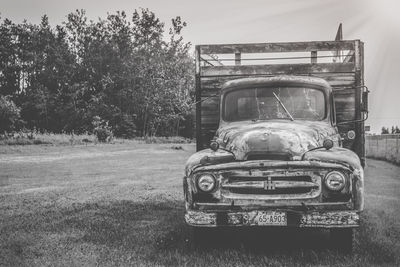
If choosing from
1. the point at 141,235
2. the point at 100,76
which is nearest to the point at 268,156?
the point at 141,235

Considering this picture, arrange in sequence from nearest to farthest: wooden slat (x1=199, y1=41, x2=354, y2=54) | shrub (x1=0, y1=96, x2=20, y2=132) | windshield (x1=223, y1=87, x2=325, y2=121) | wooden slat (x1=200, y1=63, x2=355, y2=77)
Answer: windshield (x1=223, y1=87, x2=325, y2=121), wooden slat (x1=200, y1=63, x2=355, y2=77), wooden slat (x1=199, y1=41, x2=354, y2=54), shrub (x1=0, y1=96, x2=20, y2=132)

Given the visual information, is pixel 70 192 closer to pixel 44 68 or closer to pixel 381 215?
pixel 381 215

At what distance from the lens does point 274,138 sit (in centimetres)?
486

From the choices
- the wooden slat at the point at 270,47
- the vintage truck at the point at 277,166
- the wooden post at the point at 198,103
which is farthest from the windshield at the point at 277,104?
the wooden slat at the point at 270,47

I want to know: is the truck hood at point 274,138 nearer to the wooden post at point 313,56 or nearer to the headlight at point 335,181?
the headlight at point 335,181

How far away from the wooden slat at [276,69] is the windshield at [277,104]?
2.97 ft

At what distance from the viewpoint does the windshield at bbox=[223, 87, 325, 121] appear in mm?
5828

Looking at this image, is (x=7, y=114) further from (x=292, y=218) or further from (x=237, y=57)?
(x=292, y=218)

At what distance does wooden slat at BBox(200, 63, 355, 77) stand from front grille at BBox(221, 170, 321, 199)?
2.58 meters

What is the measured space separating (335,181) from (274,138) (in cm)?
74

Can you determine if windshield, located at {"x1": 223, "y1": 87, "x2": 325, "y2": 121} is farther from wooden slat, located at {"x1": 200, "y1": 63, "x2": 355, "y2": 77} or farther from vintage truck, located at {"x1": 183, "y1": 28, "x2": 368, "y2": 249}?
wooden slat, located at {"x1": 200, "y1": 63, "x2": 355, "y2": 77}

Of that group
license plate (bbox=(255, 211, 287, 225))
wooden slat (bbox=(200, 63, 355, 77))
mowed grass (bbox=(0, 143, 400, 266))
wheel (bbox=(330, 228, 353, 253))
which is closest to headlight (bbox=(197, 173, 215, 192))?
license plate (bbox=(255, 211, 287, 225))

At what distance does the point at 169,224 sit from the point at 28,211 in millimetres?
2585

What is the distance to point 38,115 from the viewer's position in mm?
50938
